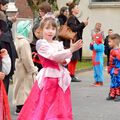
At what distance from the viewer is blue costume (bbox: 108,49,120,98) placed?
37.1 ft

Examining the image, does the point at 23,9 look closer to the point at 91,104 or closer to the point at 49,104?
the point at 91,104

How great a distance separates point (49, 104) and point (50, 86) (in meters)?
0.26

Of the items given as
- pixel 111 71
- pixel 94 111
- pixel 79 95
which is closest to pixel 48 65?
pixel 94 111

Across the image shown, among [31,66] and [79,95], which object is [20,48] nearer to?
[31,66]

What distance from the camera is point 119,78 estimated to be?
11562 mm

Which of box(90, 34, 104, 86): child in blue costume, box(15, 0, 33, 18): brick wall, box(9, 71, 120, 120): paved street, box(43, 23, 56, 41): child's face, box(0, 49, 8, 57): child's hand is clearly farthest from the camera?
box(15, 0, 33, 18): brick wall

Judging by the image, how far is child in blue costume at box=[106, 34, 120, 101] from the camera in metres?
11.3

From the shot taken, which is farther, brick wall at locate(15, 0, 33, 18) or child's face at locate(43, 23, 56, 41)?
brick wall at locate(15, 0, 33, 18)

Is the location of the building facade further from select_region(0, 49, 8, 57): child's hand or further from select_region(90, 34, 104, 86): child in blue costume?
select_region(0, 49, 8, 57): child's hand

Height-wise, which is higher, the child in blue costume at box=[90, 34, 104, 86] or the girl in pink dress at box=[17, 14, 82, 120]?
the girl in pink dress at box=[17, 14, 82, 120]

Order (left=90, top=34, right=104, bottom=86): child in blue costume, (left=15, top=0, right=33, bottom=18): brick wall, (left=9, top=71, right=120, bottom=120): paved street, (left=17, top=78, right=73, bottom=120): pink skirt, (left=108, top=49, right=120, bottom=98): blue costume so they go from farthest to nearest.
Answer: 1. (left=15, top=0, right=33, bottom=18): brick wall
2. (left=90, top=34, right=104, bottom=86): child in blue costume
3. (left=108, top=49, right=120, bottom=98): blue costume
4. (left=9, top=71, right=120, bottom=120): paved street
5. (left=17, top=78, right=73, bottom=120): pink skirt

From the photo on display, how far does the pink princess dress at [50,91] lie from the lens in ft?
24.6

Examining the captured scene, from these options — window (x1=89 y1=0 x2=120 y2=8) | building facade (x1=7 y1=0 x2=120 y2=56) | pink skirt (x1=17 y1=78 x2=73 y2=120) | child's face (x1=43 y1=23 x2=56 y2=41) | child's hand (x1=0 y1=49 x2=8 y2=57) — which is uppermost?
child's face (x1=43 y1=23 x2=56 y2=41)

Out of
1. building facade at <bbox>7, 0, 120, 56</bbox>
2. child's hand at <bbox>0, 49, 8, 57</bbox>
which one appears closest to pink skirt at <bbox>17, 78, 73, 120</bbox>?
child's hand at <bbox>0, 49, 8, 57</bbox>
